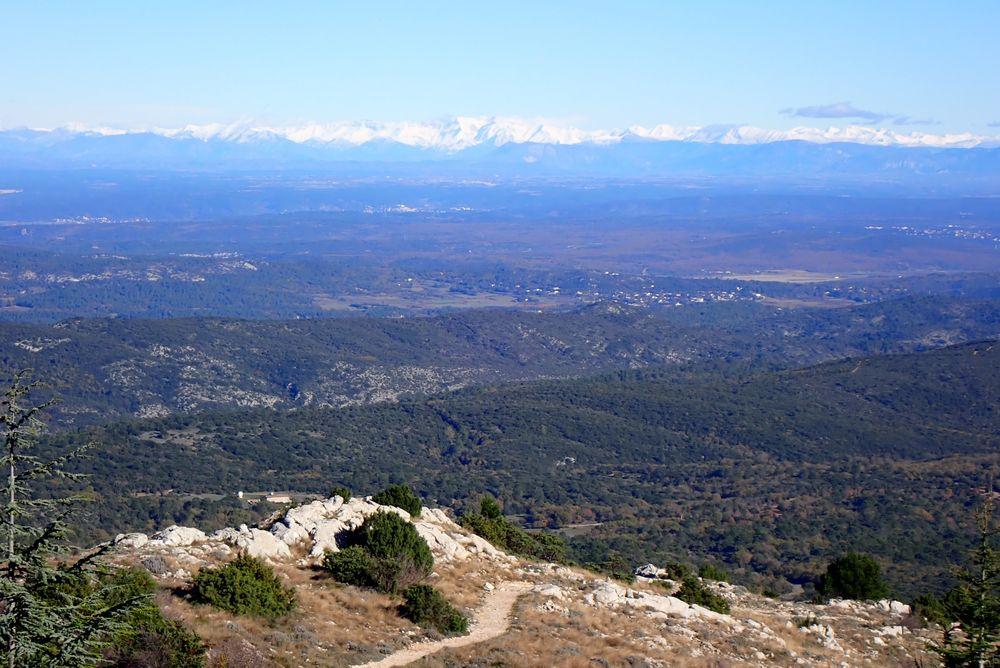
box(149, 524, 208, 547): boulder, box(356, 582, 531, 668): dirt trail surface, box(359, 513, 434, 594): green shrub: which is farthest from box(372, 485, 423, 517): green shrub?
box(149, 524, 208, 547): boulder

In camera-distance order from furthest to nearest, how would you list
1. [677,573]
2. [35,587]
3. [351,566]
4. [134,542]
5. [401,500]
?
1. [677,573]
2. [401,500]
3. [134,542]
4. [351,566]
5. [35,587]

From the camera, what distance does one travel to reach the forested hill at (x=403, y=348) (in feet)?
334

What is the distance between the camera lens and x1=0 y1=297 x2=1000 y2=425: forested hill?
101688 millimetres

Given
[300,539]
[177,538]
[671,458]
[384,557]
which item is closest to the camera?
[384,557]

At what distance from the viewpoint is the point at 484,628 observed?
21.0 m

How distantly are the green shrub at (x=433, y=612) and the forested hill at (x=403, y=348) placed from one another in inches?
2326

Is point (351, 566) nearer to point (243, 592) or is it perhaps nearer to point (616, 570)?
point (243, 592)

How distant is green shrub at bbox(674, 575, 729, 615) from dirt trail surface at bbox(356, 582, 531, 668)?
4.39 metres

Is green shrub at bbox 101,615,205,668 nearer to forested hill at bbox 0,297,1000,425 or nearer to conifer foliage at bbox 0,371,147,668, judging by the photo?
conifer foliage at bbox 0,371,147,668

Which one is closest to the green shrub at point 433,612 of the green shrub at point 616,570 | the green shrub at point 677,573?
the green shrub at point 616,570

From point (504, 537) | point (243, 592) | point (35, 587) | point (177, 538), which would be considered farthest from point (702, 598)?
point (35, 587)

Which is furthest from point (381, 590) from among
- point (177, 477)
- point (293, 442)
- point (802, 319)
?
point (802, 319)

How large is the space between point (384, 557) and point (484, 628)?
320 centimetres

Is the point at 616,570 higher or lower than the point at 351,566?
lower
